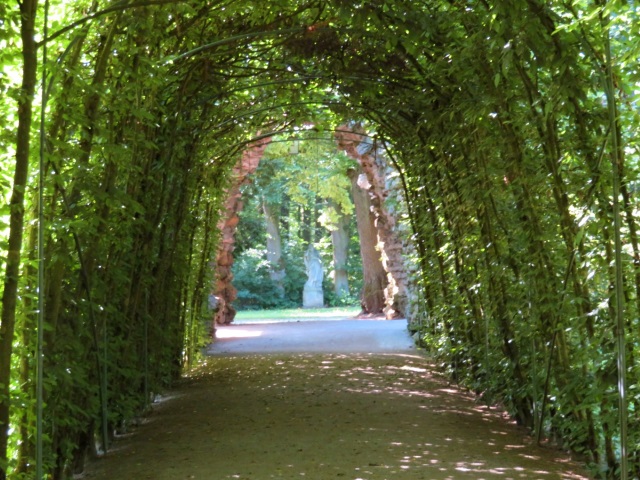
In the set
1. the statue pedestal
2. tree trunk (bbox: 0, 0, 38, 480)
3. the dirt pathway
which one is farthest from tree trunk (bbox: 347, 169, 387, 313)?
tree trunk (bbox: 0, 0, 38, 480)

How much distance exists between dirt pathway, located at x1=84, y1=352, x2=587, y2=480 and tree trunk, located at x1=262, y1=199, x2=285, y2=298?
17.0 meters

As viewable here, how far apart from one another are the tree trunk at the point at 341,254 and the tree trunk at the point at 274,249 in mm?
1593

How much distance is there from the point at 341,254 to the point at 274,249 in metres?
2.10

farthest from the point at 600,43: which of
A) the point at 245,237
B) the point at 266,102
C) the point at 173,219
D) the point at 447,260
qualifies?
the point at 245,237

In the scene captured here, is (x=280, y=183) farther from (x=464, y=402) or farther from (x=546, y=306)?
(x=546, y=306)

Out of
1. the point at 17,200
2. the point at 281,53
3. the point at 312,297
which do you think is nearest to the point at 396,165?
the point at 281,53

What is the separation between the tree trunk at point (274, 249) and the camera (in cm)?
2538

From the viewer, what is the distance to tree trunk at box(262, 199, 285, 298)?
25.4 metres

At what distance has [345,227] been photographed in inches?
993

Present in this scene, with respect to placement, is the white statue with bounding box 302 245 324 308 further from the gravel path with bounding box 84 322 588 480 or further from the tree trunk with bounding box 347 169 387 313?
the gravel path with bounding box 84 322 588 480

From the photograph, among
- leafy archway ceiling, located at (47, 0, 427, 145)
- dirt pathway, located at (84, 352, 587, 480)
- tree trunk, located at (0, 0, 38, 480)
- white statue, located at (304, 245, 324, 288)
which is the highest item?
leafy archway ceiling, located at (47, 0, 427, 145)

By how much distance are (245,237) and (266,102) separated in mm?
15203

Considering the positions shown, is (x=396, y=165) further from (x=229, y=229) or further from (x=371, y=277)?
(x=371, y=277)

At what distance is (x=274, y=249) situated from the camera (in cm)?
2564
